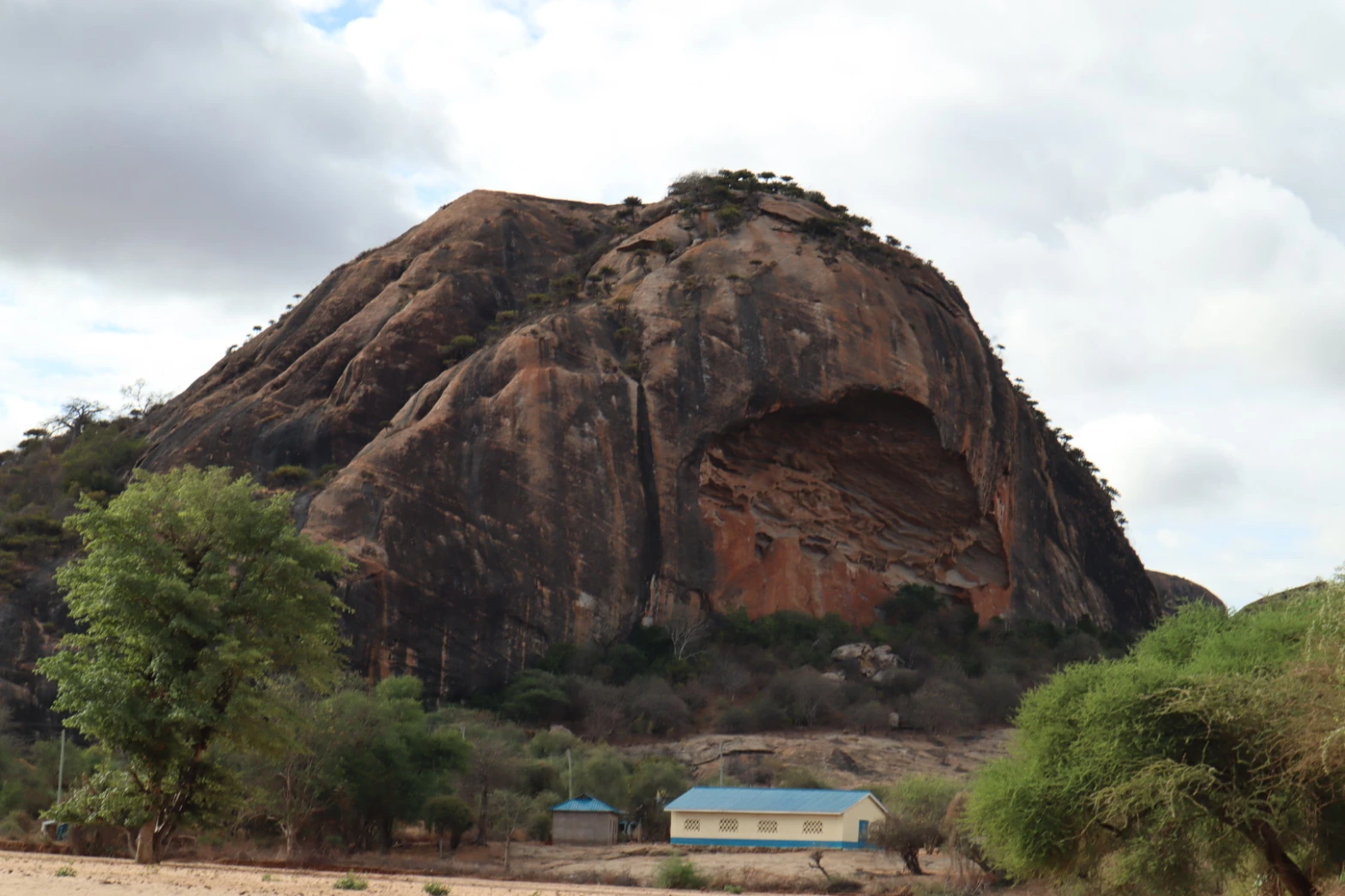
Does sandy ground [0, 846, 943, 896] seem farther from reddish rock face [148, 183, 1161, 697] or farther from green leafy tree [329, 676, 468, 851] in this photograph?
reddish rock face [148, 183, 1161, 697]

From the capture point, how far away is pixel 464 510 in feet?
204

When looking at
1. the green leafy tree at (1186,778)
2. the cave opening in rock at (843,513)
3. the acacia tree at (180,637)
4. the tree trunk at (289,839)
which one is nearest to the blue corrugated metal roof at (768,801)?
the tree trunk at (289,839)

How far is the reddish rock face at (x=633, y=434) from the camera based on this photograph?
61656 mm

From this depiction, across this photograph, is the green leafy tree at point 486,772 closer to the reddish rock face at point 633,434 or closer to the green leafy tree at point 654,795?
the green leafy tree at point 654,795

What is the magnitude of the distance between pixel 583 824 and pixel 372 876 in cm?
1436

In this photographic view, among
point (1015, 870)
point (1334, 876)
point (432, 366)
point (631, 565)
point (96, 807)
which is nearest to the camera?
point (1334, 876)

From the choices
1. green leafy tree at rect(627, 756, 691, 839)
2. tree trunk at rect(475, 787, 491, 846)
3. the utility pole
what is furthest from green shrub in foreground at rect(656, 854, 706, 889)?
the utility pole

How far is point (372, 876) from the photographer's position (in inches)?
1275

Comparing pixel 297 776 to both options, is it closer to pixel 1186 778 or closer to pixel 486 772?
pixel 486 772

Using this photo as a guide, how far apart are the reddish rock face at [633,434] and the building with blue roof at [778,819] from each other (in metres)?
17.6

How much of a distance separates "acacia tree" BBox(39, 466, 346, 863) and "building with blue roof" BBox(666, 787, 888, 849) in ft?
61.3

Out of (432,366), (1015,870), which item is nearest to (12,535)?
(432,366)

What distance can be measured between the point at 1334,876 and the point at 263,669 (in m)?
19.3

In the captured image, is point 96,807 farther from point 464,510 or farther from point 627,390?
point 627,390
